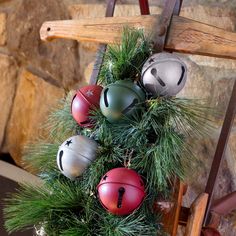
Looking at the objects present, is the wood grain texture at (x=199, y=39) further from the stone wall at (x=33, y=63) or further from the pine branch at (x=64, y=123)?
the stone wall at (x=33, y=63)

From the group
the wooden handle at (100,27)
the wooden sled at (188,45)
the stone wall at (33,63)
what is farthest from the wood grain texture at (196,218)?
the stone wall at (33,63)

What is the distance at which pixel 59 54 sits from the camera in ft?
3.65

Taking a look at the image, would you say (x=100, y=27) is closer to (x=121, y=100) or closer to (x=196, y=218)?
(x=121, y=100)

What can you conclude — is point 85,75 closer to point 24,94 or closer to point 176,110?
point 24,94

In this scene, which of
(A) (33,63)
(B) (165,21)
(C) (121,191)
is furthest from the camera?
(A) (33,63)

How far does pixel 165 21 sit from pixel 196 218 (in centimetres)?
28

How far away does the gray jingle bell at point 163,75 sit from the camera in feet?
1.87

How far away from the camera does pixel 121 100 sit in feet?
1.84

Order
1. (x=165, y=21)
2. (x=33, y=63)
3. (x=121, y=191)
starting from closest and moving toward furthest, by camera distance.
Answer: (x=121, y=191) → (x=165, y=21) → (x=33, y=63)

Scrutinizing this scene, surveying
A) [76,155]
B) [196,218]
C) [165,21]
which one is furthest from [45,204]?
[165,21]

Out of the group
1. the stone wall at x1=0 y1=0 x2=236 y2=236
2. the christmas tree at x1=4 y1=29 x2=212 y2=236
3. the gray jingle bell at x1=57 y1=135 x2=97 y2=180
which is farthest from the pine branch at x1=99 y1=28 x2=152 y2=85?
the stone wall at x1=0 y1=0 x2=236 y2=236

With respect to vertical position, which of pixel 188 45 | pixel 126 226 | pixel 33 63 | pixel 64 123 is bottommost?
pixel 126 226

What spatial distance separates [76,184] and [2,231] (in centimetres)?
58

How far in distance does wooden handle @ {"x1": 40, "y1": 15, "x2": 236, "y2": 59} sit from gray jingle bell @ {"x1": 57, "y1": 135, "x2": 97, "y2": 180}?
7.0 inches
